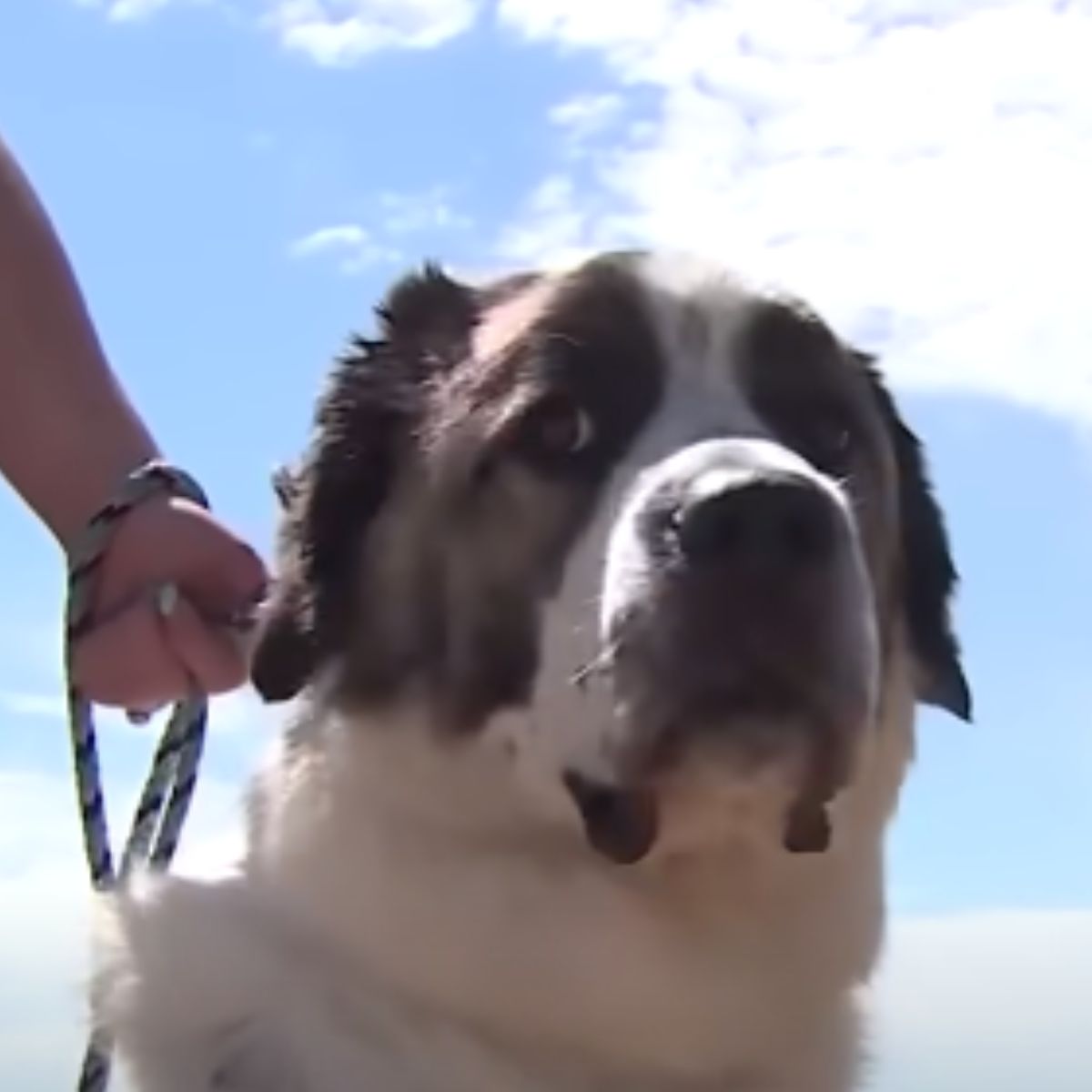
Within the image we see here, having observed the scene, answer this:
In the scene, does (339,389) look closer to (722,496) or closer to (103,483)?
(103,483)

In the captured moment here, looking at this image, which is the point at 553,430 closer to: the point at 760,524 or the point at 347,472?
the point at 347,472

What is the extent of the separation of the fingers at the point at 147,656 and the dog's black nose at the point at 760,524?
0.89 meters

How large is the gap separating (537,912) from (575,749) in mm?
274

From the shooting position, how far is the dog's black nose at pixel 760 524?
13.0 feet

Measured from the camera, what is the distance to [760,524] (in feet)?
13.0

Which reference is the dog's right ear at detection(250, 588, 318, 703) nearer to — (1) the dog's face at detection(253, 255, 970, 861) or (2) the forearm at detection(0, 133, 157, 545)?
(1) the dog's face at detection(253, 255, 970, 861)

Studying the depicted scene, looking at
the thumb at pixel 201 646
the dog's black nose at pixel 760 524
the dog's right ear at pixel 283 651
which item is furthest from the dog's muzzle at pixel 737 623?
the thumb at pixel 201 646

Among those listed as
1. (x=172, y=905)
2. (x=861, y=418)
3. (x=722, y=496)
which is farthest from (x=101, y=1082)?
(x=861, y=418)

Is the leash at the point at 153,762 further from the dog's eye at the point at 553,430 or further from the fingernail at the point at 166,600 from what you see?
the dog's eye at the point at 553,430

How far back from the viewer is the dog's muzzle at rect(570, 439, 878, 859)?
13.1 feet

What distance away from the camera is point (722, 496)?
3.98 metres

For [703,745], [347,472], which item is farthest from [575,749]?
[347,472]

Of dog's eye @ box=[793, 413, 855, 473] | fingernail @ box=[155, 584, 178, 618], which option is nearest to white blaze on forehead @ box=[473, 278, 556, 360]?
dog's eye @ box=[793, 413, 855, 473]

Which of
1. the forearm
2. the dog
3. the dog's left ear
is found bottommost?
the dog's left ear
